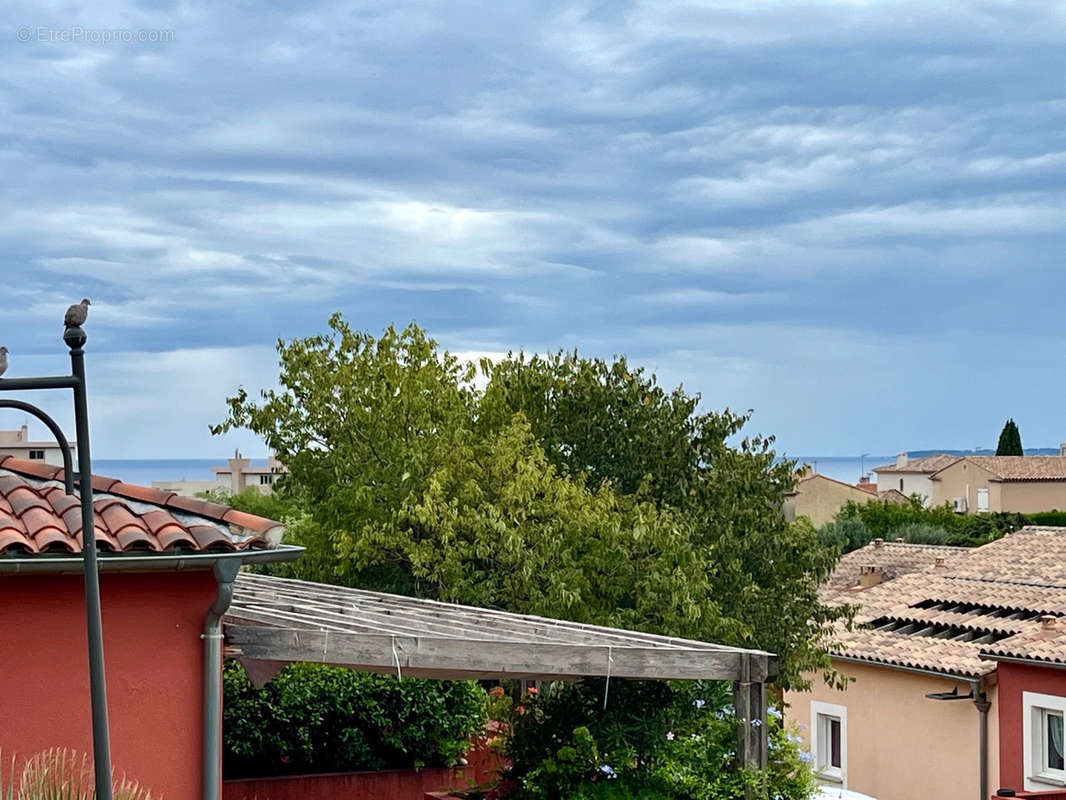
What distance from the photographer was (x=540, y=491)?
22.8 m

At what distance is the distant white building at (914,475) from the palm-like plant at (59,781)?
273ft

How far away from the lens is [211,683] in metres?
8.18

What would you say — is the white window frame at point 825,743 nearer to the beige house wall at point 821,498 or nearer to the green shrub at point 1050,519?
the green shrub at point 1050,519

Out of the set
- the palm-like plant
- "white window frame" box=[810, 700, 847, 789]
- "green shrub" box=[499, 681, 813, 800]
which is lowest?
"white window frame" box=[810, 700, 847, 789]

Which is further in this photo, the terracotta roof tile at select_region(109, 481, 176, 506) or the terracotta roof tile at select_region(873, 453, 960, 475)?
the terracotta roof tile at select_region(873, 453, 960, 475)

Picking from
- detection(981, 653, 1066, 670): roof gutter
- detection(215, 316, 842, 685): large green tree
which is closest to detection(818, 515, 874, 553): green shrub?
detection(215, 316, 842, 685): large green tree

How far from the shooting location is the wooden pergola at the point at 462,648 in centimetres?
866

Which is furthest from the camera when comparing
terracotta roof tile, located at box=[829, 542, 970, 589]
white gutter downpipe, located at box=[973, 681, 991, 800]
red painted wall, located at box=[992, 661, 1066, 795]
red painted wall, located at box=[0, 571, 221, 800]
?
terracotta roof tile, located at box=[829, 542, 970, 589]

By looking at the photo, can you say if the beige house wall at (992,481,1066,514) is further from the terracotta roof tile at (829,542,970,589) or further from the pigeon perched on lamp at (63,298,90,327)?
the pigeon perched on lamp at (63,298,90,327)

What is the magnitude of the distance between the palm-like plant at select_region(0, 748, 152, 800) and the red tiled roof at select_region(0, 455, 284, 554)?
1.21 meters

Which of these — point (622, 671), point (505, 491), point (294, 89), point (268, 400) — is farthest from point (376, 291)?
point (622, 671)

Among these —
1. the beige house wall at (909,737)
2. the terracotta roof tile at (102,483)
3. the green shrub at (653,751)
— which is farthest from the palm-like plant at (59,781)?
the beige house wall at (909,737)

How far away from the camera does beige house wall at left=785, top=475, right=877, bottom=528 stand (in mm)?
69688

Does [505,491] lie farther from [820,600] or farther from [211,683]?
[211,683]
